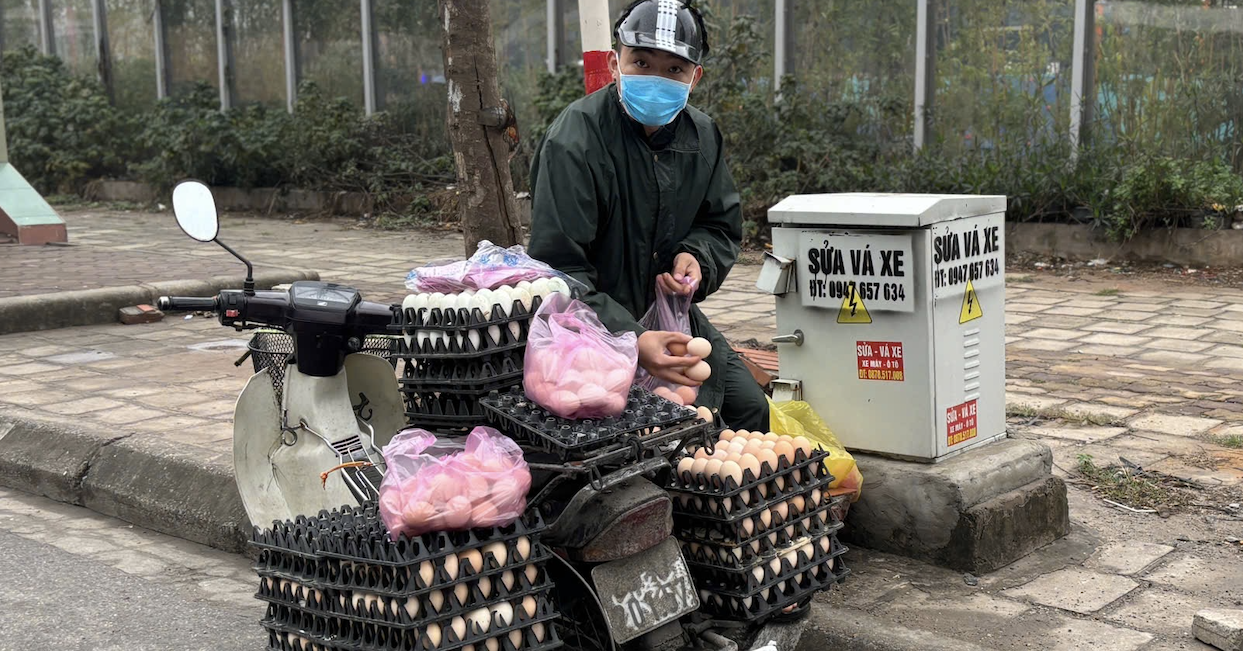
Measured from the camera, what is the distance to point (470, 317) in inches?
114

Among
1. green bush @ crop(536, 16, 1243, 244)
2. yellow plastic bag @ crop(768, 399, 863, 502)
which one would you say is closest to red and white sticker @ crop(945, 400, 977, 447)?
yellow plastic bag @ crop(768, 399, 863, 502)

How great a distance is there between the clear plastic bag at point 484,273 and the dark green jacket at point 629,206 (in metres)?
0.16

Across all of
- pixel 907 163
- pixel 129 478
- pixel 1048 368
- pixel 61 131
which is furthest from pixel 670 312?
pixel 61 131

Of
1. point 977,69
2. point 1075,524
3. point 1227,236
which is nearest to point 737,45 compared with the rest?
point 977,69

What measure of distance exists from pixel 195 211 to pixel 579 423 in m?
1.31

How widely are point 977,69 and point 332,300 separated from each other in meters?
8.96

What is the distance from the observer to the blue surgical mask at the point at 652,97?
3.27 metres

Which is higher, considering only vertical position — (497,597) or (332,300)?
(332,300)

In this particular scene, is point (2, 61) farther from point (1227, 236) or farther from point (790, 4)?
point (1227, 236)

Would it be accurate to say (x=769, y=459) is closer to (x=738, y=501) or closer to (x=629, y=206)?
(x=738, y=501)

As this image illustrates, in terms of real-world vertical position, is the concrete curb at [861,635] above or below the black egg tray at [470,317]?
below

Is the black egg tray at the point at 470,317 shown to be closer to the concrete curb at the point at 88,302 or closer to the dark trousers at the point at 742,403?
the dark trousers at the point at 742,403

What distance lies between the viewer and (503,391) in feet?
9.69

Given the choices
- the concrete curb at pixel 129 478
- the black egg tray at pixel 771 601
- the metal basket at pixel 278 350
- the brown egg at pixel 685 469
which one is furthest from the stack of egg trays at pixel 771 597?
the concrete curb at pixel 129 478
